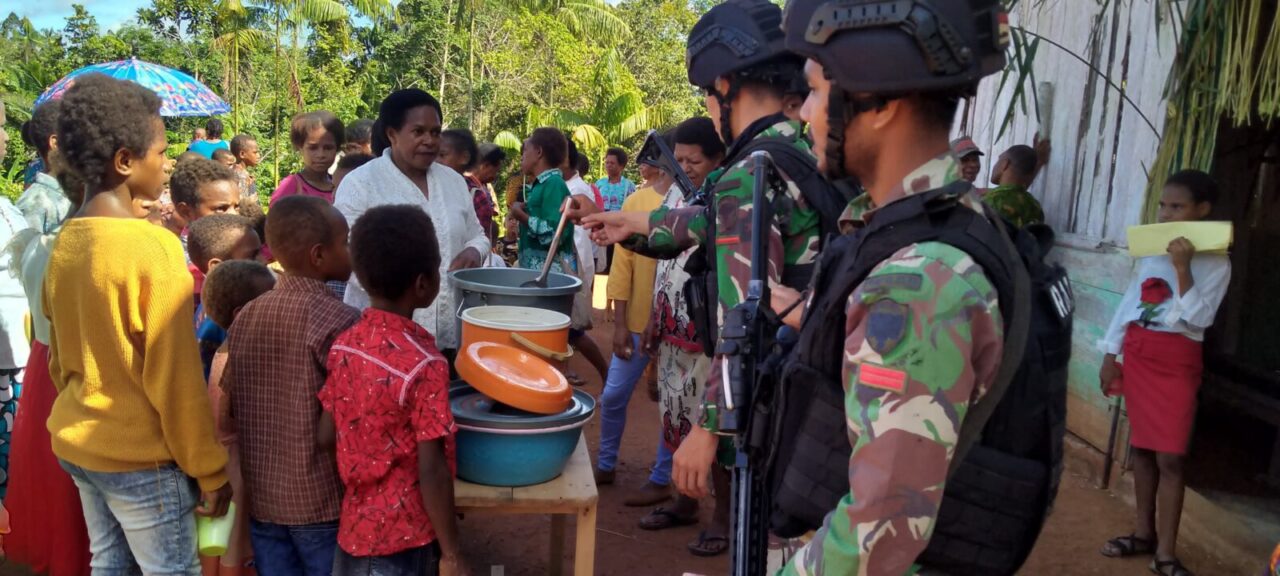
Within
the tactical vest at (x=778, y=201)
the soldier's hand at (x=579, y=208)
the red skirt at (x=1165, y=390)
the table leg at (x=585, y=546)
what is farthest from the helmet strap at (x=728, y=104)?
the red skirt at (x=1165, y=390)

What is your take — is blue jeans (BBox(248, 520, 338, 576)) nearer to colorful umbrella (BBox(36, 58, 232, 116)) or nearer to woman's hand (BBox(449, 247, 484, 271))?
woman's hand (BBox(449, 247, 484, 271))

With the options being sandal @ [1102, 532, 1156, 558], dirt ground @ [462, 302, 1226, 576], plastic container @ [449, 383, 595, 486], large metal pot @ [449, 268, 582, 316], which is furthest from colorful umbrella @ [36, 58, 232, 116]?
sandal @ [1102, 532, 1156, 558]

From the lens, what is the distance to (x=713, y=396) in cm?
215

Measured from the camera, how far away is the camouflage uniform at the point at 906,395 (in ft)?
4.15

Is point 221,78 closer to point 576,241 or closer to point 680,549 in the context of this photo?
point 576,241

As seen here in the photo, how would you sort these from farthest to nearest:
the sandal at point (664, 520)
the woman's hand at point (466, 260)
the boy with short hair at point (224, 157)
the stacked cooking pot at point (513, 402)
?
the boy with short hair at point (224, 157) < the sandal at point (664, 520) < the woman's hand at point (466, 260) < the stacked cooking pot at point (513, 402)

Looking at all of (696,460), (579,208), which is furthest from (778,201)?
(579,208)

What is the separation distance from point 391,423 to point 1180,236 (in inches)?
139

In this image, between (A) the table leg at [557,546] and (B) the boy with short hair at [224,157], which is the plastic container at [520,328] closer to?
(A) the table leg at [557,546]

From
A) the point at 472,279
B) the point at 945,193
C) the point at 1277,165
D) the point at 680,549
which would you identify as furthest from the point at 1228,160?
the point at 945,193

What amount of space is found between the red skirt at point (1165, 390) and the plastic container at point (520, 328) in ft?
9.45

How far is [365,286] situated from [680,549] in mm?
2518

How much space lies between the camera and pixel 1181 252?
4031 mm

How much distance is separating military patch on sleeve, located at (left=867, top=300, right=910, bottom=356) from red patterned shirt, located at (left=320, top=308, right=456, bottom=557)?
1626 mm
